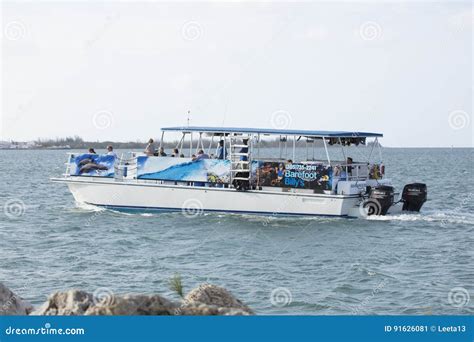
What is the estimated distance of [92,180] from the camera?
107 ft

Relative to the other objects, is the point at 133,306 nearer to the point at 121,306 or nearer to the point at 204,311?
the point at 121,306

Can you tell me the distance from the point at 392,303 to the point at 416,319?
7.15 m

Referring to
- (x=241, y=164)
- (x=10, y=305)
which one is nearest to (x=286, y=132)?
(x=241, y=164)

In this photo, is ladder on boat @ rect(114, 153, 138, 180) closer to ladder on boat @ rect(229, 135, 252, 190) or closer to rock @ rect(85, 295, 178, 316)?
ladder on boat @ rect(229, 135, 252, 190)

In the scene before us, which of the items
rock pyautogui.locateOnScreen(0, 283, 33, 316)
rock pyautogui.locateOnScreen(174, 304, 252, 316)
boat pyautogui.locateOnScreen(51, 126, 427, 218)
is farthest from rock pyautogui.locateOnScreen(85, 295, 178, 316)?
boat pyautogui.locateOnScreen(51, 126, 427, 218)

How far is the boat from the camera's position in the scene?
2947cm

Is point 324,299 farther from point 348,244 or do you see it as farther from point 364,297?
point 348,244

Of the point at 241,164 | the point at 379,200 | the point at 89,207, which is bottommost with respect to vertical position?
the point at 89,207

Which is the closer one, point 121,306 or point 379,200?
point 121,306

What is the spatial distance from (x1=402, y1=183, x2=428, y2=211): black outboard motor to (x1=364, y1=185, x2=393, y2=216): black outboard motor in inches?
57.3

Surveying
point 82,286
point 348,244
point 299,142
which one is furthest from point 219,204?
point 82,286

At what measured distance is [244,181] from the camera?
30328mm

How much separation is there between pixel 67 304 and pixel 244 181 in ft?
70.0

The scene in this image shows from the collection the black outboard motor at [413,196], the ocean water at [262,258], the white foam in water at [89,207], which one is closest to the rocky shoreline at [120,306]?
the ocean water at [262,258]
